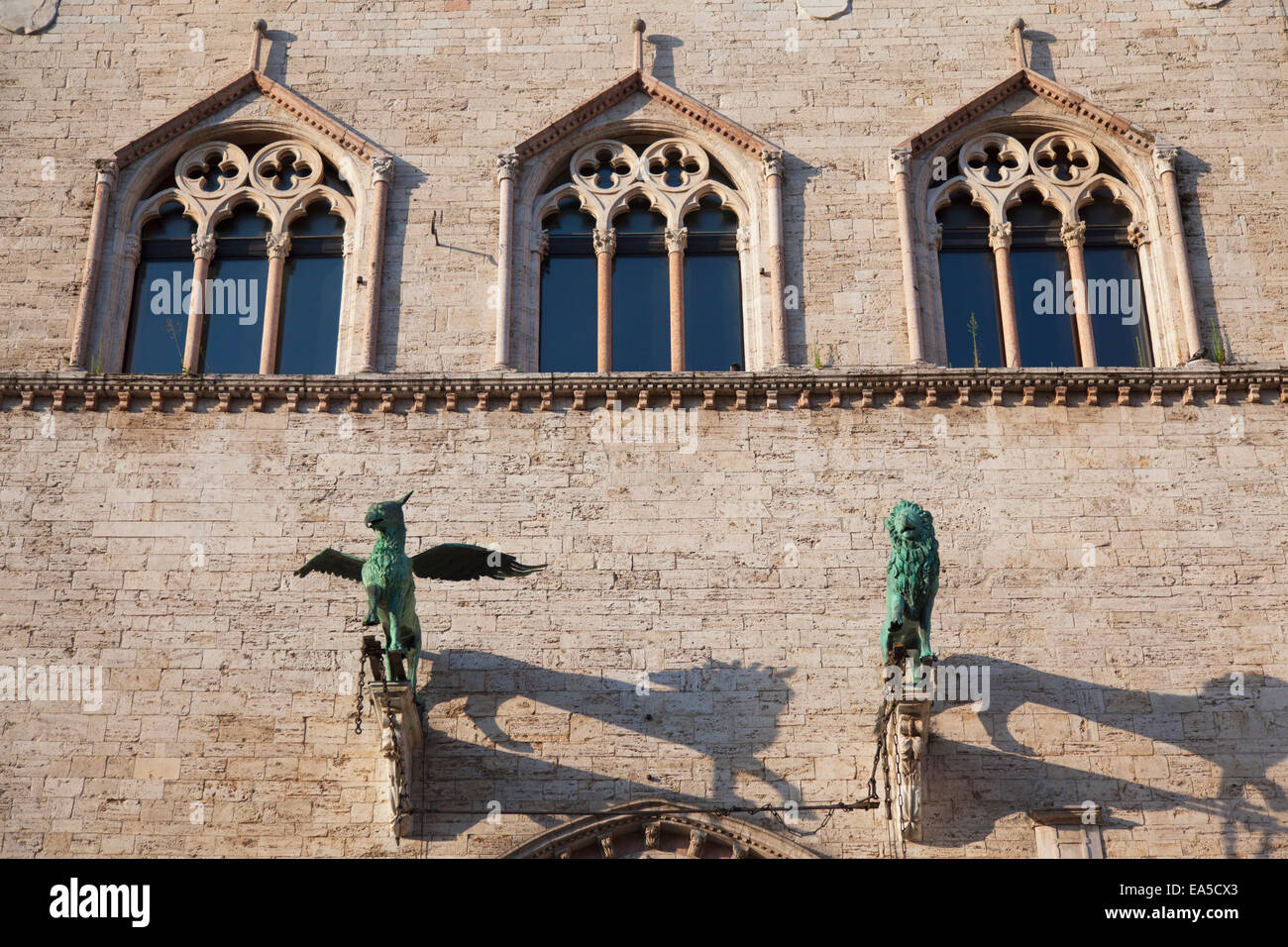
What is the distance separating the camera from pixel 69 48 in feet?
70.5

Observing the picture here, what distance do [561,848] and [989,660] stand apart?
409 centimetres

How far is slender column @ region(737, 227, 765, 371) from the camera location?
1959 centimetres

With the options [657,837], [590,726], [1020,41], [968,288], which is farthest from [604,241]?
[657,837]

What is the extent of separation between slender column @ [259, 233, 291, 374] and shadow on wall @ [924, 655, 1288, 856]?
7.38m

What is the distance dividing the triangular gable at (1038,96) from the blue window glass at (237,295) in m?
6.82

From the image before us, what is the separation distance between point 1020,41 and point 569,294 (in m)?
5.68

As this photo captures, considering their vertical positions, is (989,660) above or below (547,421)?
below

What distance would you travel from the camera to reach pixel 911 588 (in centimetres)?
1581

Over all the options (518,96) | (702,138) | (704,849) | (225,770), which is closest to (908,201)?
(702,138)

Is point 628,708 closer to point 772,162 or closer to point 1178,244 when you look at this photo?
point 772,162

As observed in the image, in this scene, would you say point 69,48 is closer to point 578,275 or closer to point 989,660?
point 578,275

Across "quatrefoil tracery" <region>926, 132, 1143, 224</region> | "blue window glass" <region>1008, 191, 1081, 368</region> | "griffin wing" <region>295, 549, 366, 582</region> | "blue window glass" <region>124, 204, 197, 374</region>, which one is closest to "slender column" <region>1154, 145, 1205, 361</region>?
"quatrefoil tracery" <region>926, 132, 1143, 224</region>

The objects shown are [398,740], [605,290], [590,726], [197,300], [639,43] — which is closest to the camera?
[398,740]

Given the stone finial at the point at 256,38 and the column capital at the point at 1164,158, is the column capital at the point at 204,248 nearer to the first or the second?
the stone finial at the point at 256,38
